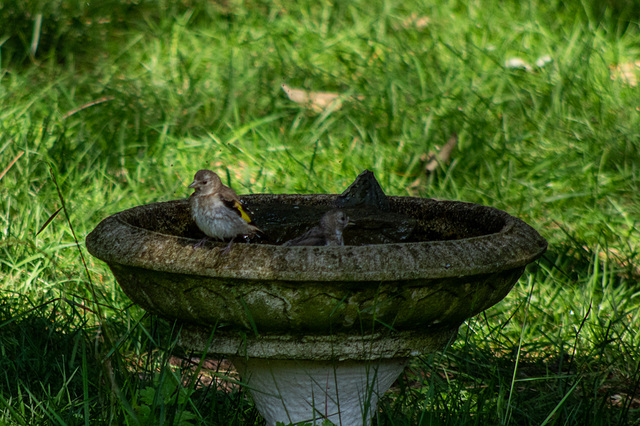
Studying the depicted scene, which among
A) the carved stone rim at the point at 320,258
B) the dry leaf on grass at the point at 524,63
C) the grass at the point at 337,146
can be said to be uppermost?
the carved stone rim at the point at 320,258

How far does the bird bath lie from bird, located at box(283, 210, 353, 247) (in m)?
0.35

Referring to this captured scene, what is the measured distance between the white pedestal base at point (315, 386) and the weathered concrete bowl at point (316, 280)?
249 millimetres

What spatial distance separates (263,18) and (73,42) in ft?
6.92

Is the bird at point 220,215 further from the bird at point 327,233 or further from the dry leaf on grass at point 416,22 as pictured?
the dry leaf on grass at point 416,22

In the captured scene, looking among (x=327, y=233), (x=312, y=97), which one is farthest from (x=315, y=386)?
(x=312, y=97)

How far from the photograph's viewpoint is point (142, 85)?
6883 mm

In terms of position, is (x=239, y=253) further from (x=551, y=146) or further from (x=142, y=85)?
(x=142, y=85)

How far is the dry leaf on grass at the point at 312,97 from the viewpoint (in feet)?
21.2

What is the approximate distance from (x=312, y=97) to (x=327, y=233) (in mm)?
4095

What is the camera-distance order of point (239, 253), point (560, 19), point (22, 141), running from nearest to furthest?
point (239, 253) → point (22, 141) → point (560, 19)

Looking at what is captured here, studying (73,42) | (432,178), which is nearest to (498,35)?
(432,178)

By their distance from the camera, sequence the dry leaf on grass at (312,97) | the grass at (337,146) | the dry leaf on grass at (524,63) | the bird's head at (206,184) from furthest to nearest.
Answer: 1. the dry leaf on grass at (524,63)
2. the dry leaf on grass at (312,97)
3. the grass at (337,146)
4. the bird's head at (206,184)

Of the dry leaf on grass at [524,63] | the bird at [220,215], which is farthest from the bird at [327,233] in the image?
the dry leaf on grass at [524,63]

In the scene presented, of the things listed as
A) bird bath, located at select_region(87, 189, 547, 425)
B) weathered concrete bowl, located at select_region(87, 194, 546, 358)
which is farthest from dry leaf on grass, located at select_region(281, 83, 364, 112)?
weathered concrete bowl, located at select_region(87, 194, 546, 358)
